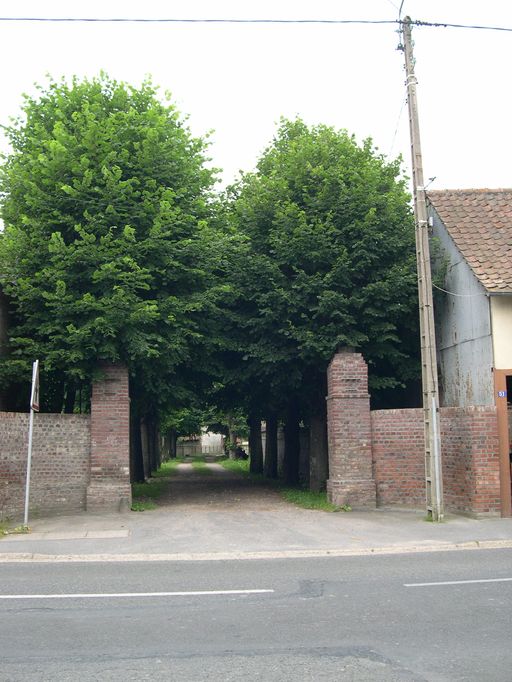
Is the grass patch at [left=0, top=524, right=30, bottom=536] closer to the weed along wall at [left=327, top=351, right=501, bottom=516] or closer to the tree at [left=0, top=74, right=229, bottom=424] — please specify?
the tree at [left=0, top=74, right=229, bottom=424]

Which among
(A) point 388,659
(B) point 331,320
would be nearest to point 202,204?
(B) point 331,320

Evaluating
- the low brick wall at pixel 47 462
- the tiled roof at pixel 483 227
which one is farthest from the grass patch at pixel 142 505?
the tiled roof at pixel 483 227

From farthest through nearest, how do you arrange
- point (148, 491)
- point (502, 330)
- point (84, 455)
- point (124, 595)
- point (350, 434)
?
point (148, 491) < point (350, 434) < point (84, 455) < point (502, 330) < point (124, 595)

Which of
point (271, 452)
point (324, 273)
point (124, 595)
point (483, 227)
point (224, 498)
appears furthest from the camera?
point (271, 452)

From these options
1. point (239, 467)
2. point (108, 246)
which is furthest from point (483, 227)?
point (239, 467)

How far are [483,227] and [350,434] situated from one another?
20.2ft

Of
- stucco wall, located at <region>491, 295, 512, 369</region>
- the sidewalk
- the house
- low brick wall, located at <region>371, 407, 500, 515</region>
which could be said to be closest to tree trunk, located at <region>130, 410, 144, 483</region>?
the sidewalk

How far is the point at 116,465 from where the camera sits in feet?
53.2

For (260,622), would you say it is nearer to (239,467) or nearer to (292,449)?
(292,449)

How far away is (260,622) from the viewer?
6758 millimetres

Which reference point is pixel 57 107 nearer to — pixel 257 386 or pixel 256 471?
pixel 257 386

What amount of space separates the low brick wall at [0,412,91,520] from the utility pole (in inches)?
299

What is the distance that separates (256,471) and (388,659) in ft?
98.7

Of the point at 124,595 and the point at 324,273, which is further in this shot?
the point at 324,273
